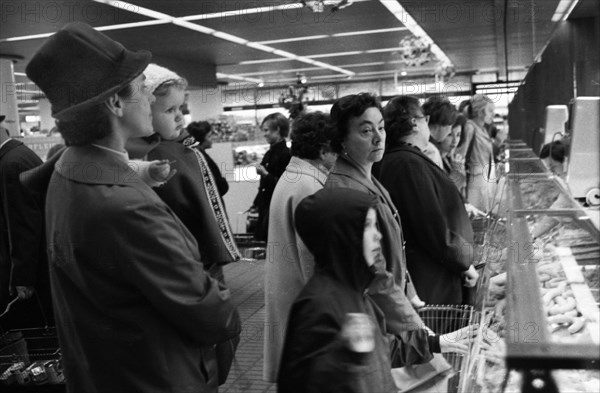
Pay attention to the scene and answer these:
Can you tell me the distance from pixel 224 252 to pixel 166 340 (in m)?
0.94

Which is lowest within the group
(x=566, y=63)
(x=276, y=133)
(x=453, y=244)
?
(x=453, y=244)

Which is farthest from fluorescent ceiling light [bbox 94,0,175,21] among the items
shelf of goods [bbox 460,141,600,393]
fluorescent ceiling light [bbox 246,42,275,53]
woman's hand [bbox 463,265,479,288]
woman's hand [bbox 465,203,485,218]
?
shelf of goods [bbox 460,141,600,393]

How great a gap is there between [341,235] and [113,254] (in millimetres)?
551

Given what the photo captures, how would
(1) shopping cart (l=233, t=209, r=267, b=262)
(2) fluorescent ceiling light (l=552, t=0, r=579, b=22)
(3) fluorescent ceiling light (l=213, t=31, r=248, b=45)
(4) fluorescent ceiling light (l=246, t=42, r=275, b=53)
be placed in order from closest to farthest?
(1) shopping cart (l=233, t=209, r=267, b=262) < (2) fluorescent ceiling light (l=552, t=0, r=579, b=22) < (3) fluorescent ceiling light (l=213, t=31, r=248, b=45) < (4) fluorescent ceiling light (l=246, t=42, r=275, b=53)

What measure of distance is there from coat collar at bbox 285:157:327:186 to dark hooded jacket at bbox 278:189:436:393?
3.36ft

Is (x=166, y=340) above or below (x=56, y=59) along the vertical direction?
below

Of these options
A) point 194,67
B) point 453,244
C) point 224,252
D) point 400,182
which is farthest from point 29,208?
point 194,67

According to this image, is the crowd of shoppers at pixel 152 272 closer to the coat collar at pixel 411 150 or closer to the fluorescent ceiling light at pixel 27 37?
the coat collar at pixel 411 150

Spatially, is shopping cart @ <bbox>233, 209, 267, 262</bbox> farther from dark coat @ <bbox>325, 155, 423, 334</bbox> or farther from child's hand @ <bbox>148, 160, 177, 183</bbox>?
child's hand @ <bbox>148, 160, 177, 183</bbox>

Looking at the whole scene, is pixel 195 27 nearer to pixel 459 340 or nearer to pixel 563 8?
pixel 563 8

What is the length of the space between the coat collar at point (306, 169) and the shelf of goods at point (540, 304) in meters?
0.77

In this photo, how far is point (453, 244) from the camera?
3.01 m

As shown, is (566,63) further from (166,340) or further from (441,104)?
(166,340)

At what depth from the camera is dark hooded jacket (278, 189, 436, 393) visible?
150 centimetres
